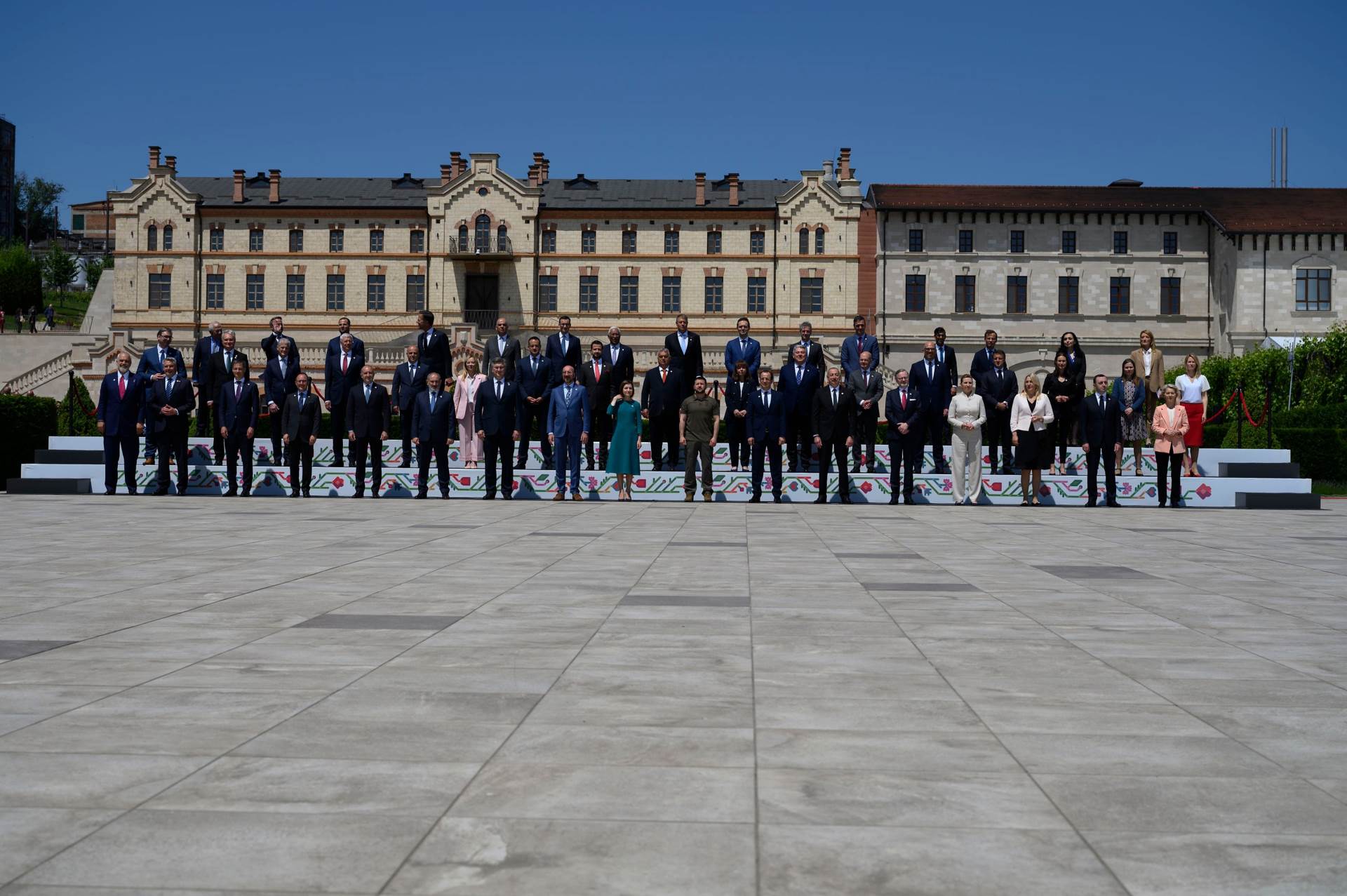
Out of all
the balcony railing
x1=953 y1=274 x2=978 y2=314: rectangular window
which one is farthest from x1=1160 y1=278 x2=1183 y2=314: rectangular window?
the balcony railing

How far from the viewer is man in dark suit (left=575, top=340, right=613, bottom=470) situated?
19922 millimetres

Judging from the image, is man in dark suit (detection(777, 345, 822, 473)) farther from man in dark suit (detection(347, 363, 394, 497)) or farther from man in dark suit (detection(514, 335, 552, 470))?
man in dark suit (detection(347, 363, 394, 497))

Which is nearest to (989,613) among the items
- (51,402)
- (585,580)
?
(585,580)

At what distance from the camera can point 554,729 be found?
465 cm

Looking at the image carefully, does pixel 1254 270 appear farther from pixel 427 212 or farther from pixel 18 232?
pixel 18 232

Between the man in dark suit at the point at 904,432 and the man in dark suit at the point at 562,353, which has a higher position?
the man in dark suit at the point at 562,353

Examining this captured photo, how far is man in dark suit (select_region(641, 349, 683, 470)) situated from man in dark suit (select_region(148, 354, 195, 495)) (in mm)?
7198

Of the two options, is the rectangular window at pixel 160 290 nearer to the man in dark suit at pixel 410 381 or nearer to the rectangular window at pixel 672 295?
the rectangular window at pixel 672 295

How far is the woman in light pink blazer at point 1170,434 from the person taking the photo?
60.3ft

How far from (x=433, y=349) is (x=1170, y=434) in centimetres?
1149

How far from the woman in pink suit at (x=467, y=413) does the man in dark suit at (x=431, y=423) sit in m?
1.62

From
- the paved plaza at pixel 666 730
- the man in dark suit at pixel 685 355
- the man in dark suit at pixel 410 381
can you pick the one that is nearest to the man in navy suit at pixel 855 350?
the man in dark suit at pixel 685 355

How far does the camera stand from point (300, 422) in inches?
754

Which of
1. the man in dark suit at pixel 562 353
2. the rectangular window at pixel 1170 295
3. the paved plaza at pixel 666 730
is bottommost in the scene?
the paved plaza at pixel 666 730
